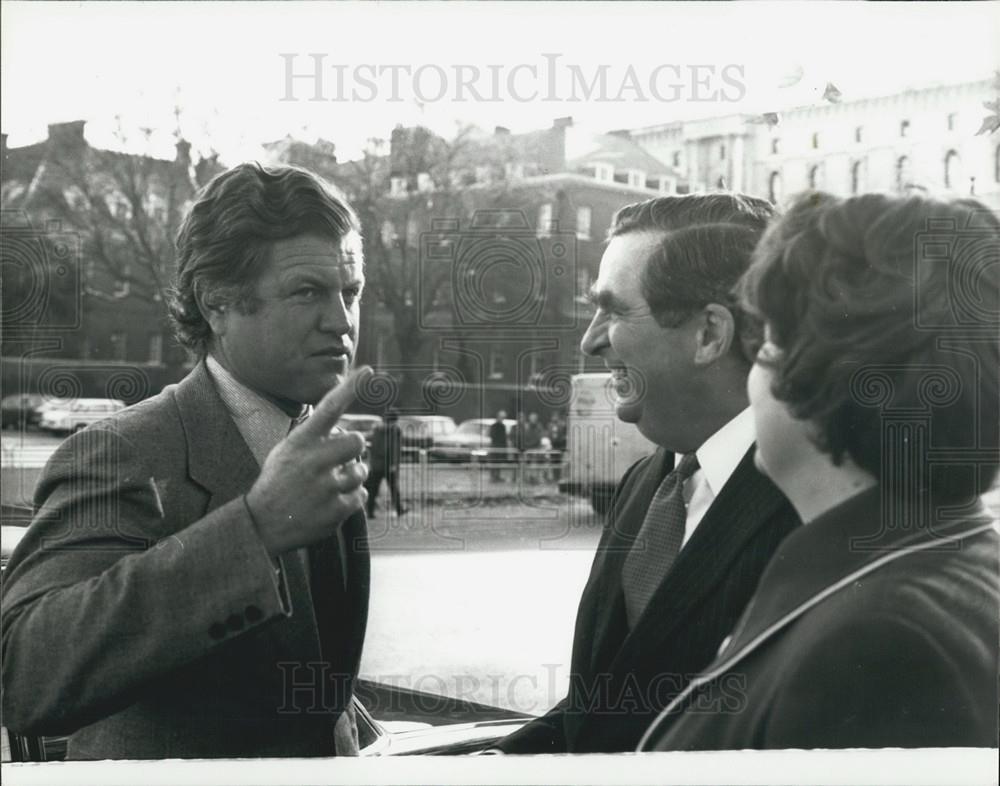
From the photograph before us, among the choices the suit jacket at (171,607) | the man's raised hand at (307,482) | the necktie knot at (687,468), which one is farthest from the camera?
the necktie knot at (687,468)

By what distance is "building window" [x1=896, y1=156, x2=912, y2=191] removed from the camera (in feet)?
9.81

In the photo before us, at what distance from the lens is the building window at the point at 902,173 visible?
2990mm

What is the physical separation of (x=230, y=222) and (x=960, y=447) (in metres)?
1.99

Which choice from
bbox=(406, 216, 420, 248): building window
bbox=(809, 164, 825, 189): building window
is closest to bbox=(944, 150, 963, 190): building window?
bbox=(809, 164, 825, 189): building window

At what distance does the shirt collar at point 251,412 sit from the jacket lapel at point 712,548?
1.05 meters

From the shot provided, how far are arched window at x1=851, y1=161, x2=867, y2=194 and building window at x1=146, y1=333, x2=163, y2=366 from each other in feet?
5.97

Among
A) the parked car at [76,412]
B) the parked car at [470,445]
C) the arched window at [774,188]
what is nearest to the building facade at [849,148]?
the arched window at [774,188]

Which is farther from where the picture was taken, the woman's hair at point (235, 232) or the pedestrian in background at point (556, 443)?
the pedestrian in background at point (556, 443)

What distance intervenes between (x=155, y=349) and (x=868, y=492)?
73.4 inches

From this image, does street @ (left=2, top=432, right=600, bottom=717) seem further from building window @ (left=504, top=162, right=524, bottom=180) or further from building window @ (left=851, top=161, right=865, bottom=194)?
building window @ (left=851, top=161, right=865, bottom=194)

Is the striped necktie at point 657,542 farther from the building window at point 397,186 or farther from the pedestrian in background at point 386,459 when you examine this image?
the building window at point 397,186

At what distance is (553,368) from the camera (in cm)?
297

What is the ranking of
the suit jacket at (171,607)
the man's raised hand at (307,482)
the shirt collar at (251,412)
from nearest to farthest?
the suit jacket at (171,607)
the man's raised hand at (307,482)
the shirt collar at (251,412)

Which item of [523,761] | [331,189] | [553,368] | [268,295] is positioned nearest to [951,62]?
[553,368]
